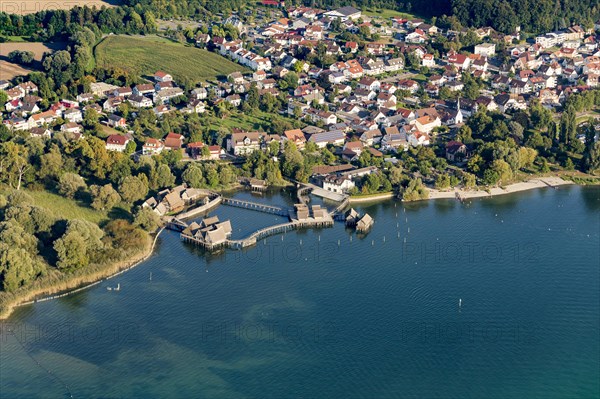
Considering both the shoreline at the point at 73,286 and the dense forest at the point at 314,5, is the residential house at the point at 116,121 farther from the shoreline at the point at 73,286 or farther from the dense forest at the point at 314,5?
the dense forest at the point at 314,5

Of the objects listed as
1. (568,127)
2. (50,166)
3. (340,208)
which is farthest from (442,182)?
(50,166)

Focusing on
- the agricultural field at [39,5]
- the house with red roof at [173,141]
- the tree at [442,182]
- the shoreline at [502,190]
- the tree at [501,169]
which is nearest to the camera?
the shoreline at [502,190]

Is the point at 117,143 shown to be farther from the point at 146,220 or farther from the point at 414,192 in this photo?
the point at 414,192

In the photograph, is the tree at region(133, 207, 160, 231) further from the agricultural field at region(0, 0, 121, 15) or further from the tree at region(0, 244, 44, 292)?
the agricultural field at region(0, 0, 121, 15)

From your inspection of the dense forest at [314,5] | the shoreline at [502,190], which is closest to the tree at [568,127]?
the shoreline at [502,190]

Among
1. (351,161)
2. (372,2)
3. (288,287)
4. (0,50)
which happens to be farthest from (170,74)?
(288,287)

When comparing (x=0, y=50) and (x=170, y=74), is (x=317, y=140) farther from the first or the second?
(x=0, y=50)
